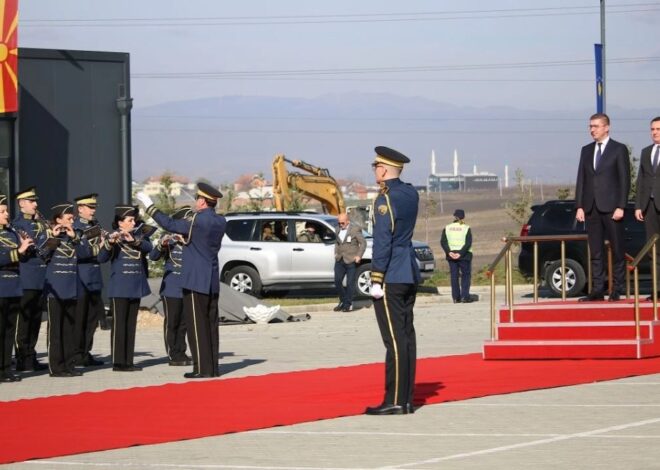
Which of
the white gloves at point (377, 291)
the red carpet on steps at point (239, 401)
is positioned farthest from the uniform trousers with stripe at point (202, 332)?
the white gloves at point (377, 291)

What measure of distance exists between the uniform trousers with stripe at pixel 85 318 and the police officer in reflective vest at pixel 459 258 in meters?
12.6

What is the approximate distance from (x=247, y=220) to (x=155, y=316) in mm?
6232

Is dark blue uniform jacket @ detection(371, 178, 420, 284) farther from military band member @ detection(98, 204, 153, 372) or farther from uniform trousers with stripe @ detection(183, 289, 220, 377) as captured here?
military band member @ detection(98, 204, 153, 372)

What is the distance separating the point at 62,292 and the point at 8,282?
0.88 metres

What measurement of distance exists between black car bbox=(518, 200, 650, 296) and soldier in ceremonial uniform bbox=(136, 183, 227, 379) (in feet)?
43.8

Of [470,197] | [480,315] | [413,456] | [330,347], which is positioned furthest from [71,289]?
[470,197]

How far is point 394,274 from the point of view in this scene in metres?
11.6

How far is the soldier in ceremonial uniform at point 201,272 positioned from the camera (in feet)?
49.8

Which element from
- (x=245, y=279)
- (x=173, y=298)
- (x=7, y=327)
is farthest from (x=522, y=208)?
(x=7, y=327)

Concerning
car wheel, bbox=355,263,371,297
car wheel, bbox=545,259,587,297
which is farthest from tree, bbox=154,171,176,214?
car wheel, bbox=545,259,587,297

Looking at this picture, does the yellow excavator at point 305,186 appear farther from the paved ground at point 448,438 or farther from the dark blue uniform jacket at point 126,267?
the paved ground at point 448,438

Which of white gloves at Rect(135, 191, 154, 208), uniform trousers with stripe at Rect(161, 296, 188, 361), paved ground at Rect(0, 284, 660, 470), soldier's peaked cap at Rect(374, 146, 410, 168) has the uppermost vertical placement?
soldier's peaked cap at Rect(374, 146, 410, 168)

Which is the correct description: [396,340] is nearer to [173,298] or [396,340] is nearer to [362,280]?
[173,298]

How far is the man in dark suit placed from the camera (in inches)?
624
